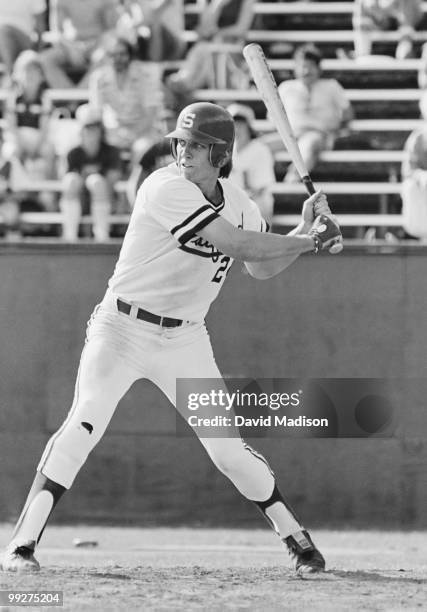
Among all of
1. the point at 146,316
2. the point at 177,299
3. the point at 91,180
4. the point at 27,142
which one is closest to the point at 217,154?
the point at 177,299

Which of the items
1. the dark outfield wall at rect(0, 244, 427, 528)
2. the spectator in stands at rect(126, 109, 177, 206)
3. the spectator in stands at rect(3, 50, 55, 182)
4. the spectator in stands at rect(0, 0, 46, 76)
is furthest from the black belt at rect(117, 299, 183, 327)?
the spectator in stands at rect(0, 0, 46, 76)

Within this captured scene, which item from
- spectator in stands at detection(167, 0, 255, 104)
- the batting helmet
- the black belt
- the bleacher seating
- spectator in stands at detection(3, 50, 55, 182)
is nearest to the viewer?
the batting helmet

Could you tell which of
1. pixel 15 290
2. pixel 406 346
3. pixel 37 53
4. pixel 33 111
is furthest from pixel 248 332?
pixel 37 53

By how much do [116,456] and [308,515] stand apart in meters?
1.24

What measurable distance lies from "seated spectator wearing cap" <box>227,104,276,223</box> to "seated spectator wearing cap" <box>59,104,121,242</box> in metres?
1.02

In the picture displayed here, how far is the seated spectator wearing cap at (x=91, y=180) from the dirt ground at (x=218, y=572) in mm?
2533

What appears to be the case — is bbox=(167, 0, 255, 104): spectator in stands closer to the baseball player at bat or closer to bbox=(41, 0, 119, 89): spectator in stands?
bbox=(41, 0, 119, 89): spectator in stands

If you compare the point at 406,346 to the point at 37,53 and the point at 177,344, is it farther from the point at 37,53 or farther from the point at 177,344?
the point at 37,53

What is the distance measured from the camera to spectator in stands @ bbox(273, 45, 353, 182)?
9812mm

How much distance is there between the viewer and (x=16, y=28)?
11.0 m

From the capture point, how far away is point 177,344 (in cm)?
535

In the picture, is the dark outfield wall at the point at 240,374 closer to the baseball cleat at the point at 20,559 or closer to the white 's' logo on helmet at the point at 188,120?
the white 's' logo on helmet at the point at 188,120

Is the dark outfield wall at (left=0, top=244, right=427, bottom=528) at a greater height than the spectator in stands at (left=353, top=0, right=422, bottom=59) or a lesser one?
lesser

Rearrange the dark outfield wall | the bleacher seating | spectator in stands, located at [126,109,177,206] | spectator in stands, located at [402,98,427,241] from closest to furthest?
the dark outfield wall → spectator in stands, located at [402,98,427,241] → spectator in stands, located at [126,109,177,206] → the bleacher seating
